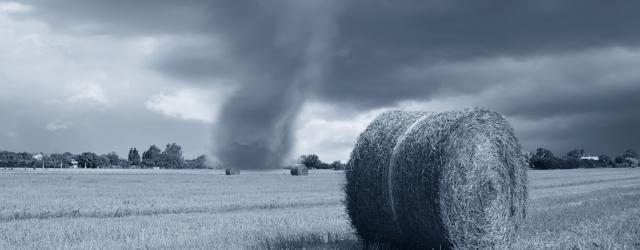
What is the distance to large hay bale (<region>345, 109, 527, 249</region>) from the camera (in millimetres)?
8070

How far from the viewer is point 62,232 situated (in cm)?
1009

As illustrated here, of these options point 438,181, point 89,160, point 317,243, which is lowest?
point 317,243

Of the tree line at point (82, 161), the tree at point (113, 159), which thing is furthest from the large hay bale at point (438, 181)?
the tree at point (113, 159)

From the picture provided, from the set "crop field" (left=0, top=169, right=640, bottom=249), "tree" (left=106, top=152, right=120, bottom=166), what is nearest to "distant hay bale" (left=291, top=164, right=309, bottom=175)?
"crop field" (left=0, top=169, right=640, bottom=249)

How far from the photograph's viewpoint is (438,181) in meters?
7.88

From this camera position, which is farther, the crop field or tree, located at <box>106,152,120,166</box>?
tree, located at <box>106,152,120,166</box>

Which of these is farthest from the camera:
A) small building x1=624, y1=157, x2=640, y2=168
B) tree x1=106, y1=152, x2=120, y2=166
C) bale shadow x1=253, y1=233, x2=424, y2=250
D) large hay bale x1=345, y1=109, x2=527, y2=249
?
tree x1=106, y1=152, x2=120, y2=166

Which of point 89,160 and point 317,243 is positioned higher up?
point 89,160

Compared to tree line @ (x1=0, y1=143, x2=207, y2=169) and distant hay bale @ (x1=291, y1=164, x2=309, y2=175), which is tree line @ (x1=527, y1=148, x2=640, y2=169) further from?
tree line @ (x1=0, y1=143, x2=207, y2=169)

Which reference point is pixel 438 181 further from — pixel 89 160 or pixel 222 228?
pixel 89 160

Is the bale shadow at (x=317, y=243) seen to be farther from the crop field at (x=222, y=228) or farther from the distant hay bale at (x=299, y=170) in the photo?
the distant hay bale at (x=299, y=170)

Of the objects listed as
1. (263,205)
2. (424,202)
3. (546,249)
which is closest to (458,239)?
(424,202)

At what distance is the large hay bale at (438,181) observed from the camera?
8070 mm

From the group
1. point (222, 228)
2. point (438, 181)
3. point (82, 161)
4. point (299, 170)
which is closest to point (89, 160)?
point (82, 161)
